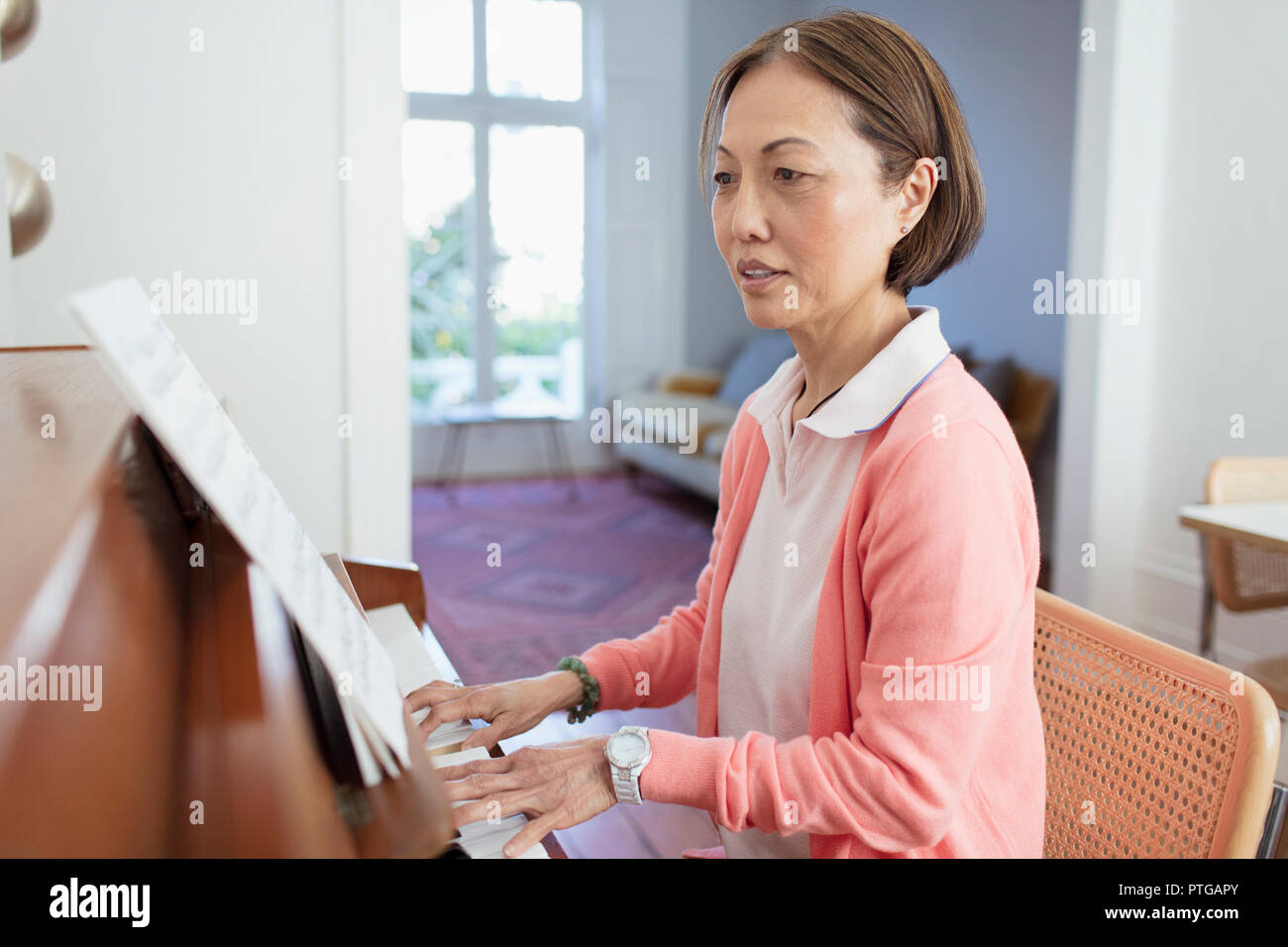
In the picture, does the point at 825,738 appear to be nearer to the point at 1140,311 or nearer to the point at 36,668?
the point at 36,668

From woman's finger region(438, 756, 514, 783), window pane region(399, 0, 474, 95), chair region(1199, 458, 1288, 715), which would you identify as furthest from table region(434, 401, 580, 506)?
woman's finger region(438, 756, 514, 783)

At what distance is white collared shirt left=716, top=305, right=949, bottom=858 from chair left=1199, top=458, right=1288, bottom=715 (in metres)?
1.43

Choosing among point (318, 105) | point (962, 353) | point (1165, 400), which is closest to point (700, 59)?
point (962, 353)

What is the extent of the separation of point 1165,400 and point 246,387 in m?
2.93

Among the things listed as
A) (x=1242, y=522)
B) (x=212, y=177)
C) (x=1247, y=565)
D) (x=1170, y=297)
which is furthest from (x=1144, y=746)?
(x=1170, y=297)

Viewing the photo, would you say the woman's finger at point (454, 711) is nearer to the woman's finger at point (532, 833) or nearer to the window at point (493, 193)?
the woman's finger at point (532, 833)

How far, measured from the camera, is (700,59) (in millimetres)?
7477

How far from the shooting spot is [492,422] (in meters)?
6.58

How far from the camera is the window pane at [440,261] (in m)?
7.25

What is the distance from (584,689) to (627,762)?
0.35 meters

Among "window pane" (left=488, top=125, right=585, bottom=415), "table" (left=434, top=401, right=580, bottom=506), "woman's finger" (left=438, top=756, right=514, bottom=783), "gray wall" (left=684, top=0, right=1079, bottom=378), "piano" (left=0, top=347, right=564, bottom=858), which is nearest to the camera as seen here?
"piano" (left=0, top=347, right=564, bottom=858)

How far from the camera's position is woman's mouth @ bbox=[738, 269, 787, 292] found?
45.6 inches

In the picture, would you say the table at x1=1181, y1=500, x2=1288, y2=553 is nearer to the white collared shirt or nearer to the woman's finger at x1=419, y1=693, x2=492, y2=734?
the white collared shirt

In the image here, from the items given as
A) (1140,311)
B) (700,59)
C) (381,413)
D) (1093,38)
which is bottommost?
(381,413)
